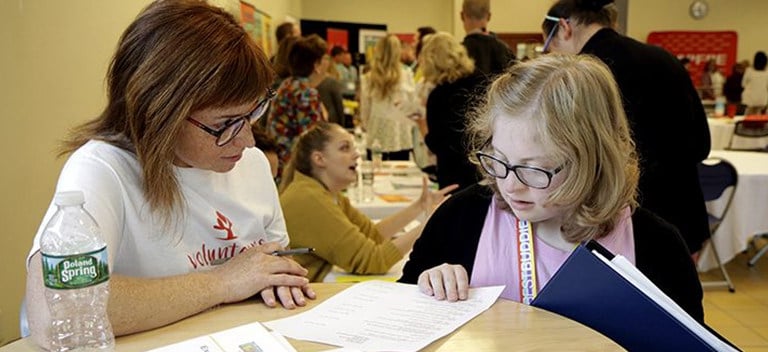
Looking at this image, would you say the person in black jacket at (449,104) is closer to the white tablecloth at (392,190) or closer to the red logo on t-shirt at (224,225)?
the white tablecloth at (392,190)

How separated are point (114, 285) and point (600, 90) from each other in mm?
978

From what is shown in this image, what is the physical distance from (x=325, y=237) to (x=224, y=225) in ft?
2.94

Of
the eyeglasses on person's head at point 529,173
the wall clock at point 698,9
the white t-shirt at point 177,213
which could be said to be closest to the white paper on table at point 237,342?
the white t-shirt at point 177,213

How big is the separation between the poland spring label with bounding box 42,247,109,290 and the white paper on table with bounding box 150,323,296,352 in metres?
0.16

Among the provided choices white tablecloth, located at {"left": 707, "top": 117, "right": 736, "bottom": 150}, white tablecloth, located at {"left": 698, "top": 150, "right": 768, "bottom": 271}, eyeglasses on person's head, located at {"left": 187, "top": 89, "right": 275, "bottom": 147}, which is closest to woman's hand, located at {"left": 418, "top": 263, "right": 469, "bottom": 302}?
eyeglasses on person's head, located at {"left": 187, "top": 89, "right": 275, "bottom": 147}

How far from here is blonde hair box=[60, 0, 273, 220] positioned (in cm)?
121

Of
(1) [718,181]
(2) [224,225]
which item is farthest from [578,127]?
(1) [718,181]

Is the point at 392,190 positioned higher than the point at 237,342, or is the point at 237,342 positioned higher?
the point at 237,342

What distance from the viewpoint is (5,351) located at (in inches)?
41.5

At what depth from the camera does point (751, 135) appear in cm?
651

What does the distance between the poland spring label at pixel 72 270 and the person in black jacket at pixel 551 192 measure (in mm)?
612

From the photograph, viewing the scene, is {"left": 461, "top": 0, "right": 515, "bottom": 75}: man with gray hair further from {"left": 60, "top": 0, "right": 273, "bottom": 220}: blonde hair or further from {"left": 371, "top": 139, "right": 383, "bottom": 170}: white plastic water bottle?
{"left": 60, "top": 0, "right": 273, "bottom": 220}: blonde hair

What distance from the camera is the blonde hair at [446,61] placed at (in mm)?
3523

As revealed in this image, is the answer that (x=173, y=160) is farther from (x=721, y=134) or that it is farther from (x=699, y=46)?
(x=699, y=46)
